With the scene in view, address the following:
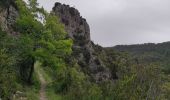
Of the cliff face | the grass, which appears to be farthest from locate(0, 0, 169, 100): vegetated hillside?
the cliff face

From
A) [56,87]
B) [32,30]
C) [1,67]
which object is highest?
[32,30]

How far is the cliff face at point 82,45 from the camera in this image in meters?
107

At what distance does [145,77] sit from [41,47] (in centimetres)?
1423

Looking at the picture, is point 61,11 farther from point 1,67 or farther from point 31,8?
point 1,67

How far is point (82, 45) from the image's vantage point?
4540 inches

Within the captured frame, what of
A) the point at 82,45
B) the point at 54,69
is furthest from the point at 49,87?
the point at 82,45

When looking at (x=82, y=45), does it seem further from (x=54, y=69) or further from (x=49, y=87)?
(x=49, y=87)

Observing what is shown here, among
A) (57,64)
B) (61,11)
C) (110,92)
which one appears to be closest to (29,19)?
(57,64)

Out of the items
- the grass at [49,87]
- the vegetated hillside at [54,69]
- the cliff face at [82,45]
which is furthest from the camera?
the cliff face at [82,45]

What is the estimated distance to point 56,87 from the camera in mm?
56938

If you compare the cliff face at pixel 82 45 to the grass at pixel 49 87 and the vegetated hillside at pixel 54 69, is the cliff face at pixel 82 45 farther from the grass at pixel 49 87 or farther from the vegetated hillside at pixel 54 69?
the vegetated hillside at pixel 54 69

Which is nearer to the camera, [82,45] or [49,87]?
[49,87]

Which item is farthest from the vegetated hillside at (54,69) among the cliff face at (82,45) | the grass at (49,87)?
the cliff face at (82,45)

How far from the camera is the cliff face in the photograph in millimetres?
107250
